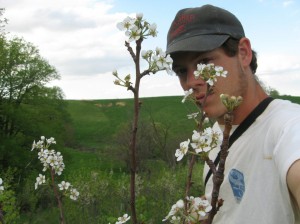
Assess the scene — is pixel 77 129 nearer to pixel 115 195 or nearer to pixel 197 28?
pixel 115 195

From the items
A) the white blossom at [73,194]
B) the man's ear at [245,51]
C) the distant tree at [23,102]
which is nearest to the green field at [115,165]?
the man's ear at [245,51]

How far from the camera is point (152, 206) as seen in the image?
34.7 feet

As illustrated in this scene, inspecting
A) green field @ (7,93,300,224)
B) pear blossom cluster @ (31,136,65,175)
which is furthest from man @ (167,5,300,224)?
pear blossom cluster @ (31,136,65,175)

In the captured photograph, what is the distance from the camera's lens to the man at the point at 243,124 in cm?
155

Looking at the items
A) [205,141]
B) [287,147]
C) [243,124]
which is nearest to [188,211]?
[205,141]

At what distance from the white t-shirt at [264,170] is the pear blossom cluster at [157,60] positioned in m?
0.49

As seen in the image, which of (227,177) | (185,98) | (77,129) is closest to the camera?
(185,98)

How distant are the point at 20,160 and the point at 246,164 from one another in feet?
103

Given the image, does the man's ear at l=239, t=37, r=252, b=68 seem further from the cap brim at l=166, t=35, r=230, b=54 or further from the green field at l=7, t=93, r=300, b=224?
the green field at l=7, t=93, r=300, b=224

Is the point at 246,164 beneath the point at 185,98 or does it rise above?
beneath

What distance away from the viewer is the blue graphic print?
1.85m

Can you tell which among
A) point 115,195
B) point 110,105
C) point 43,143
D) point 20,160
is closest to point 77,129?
point 110,105

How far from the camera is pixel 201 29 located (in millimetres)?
2205

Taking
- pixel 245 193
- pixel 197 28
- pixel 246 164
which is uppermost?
pixel 197 28
